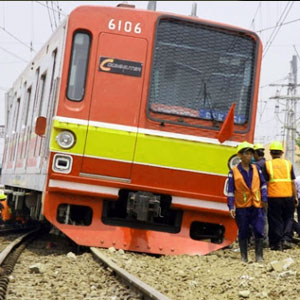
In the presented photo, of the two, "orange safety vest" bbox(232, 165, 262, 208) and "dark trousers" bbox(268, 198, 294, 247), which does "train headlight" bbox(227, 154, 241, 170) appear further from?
"dark trousers" bbox(268, 198, 294, 247)

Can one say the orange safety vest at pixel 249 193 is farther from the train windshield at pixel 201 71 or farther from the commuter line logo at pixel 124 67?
the commuter line logo at pixel 124 67

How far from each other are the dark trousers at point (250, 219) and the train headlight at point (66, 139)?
2110 millimetres

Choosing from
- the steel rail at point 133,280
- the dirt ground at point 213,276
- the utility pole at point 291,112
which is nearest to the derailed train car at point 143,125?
the dirt ground at point 213,276

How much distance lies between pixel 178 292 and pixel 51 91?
3793 millimetres

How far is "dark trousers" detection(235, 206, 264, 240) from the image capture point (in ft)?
27.2

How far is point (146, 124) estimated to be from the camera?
849cm

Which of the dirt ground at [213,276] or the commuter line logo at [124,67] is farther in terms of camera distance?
the commuter line logo at [124,67]

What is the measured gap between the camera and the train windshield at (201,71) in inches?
340

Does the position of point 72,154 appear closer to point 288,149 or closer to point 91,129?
point 91,129

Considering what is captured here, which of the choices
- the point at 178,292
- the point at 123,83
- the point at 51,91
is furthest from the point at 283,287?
the point at 51,91

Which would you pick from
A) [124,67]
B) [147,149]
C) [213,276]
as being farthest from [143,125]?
[213,276]

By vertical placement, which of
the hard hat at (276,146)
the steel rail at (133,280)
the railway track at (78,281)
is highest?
the hard hat at (276,146)

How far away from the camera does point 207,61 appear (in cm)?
873

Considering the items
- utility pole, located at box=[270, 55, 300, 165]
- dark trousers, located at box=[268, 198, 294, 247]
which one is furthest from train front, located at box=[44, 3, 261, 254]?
utility pole, located at box=[270, 55, 300, 165]
